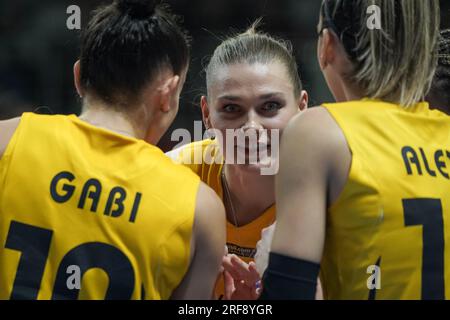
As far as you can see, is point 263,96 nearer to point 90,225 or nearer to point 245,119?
point 245,119

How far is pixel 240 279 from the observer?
198cm

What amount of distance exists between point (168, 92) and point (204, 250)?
1.37ft

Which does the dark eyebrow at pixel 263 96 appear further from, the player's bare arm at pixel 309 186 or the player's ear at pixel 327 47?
the player's bare arm at pixel 309 186

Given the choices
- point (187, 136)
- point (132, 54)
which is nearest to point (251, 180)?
point (132, 54)

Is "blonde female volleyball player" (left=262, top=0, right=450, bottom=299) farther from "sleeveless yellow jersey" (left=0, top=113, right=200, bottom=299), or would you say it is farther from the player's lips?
the player's lips

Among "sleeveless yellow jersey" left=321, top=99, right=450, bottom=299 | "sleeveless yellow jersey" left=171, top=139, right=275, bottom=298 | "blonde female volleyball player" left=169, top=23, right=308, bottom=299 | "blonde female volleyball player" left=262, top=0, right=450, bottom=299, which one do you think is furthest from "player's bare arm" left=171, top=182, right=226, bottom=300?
"sleeveless yellow jersey" left=171, top=139, right=275, bottom=298

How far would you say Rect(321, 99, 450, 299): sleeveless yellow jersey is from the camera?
1.44 m

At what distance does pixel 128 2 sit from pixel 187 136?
11.2 feet

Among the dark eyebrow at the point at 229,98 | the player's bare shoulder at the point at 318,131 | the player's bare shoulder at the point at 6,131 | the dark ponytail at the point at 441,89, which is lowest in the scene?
the player's bare shoulder at the point at 6,131

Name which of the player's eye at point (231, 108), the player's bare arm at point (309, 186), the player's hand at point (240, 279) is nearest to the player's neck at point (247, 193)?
the player's eye at point (231, 108)

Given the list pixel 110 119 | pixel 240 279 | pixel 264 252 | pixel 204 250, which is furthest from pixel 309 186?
pixel 240 279

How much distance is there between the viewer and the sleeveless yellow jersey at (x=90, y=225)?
58.4 inches

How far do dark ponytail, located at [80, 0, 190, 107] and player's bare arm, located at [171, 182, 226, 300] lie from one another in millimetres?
320

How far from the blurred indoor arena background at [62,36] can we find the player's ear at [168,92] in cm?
324
